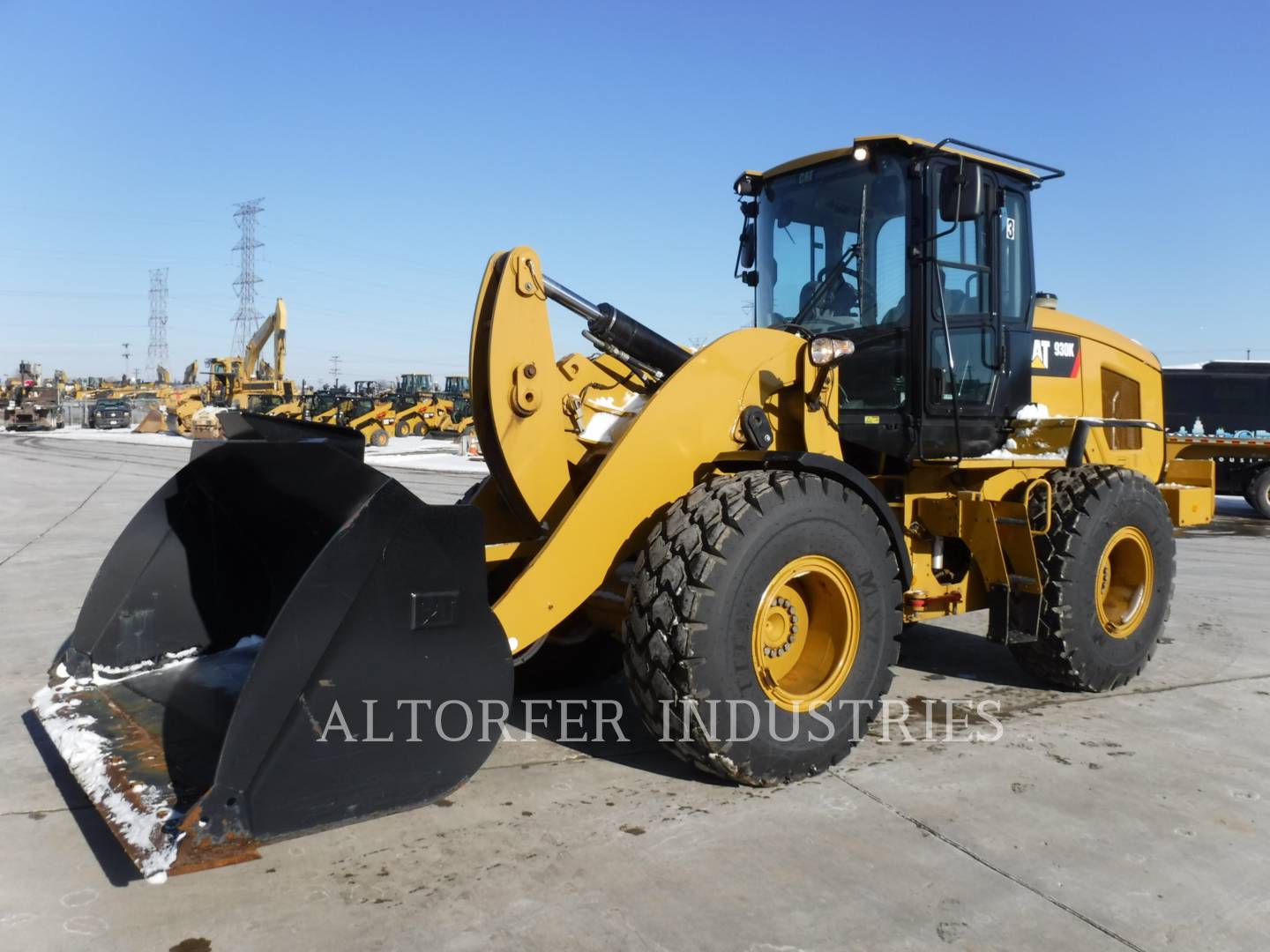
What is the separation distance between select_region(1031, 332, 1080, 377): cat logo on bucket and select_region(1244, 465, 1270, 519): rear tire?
12.2 metres

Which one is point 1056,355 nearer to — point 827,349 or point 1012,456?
point 1012,456

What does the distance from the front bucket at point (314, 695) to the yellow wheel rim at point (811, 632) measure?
120 centimetres

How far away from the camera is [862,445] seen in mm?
4957

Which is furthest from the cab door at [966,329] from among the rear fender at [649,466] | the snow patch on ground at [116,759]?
the snow patch on ground at [116,759]

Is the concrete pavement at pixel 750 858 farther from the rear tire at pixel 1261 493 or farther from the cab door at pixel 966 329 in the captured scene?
the rear tire at pixel 1261 493

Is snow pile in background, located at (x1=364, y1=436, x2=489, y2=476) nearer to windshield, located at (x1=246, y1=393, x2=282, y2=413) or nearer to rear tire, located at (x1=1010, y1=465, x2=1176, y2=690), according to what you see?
windshield, located at (x1=246, y1=393, x2=282, y2=413)

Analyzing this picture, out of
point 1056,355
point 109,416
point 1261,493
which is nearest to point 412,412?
point 109,416

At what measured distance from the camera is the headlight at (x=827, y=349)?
425cm

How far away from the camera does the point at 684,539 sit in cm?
367

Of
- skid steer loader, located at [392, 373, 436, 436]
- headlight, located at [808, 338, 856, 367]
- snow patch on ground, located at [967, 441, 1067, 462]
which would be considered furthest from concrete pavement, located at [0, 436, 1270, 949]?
skid steer loader, located at [392, 373, 436, 436]

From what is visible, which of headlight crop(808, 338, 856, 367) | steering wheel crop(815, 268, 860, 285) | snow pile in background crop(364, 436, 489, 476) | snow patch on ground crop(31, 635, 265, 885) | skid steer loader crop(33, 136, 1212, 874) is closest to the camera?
snow patch on ground crop(31, 635, 265, 885)

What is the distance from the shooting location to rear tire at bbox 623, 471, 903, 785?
360 cm

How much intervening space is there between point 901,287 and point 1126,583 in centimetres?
227

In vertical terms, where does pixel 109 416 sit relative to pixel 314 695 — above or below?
above
